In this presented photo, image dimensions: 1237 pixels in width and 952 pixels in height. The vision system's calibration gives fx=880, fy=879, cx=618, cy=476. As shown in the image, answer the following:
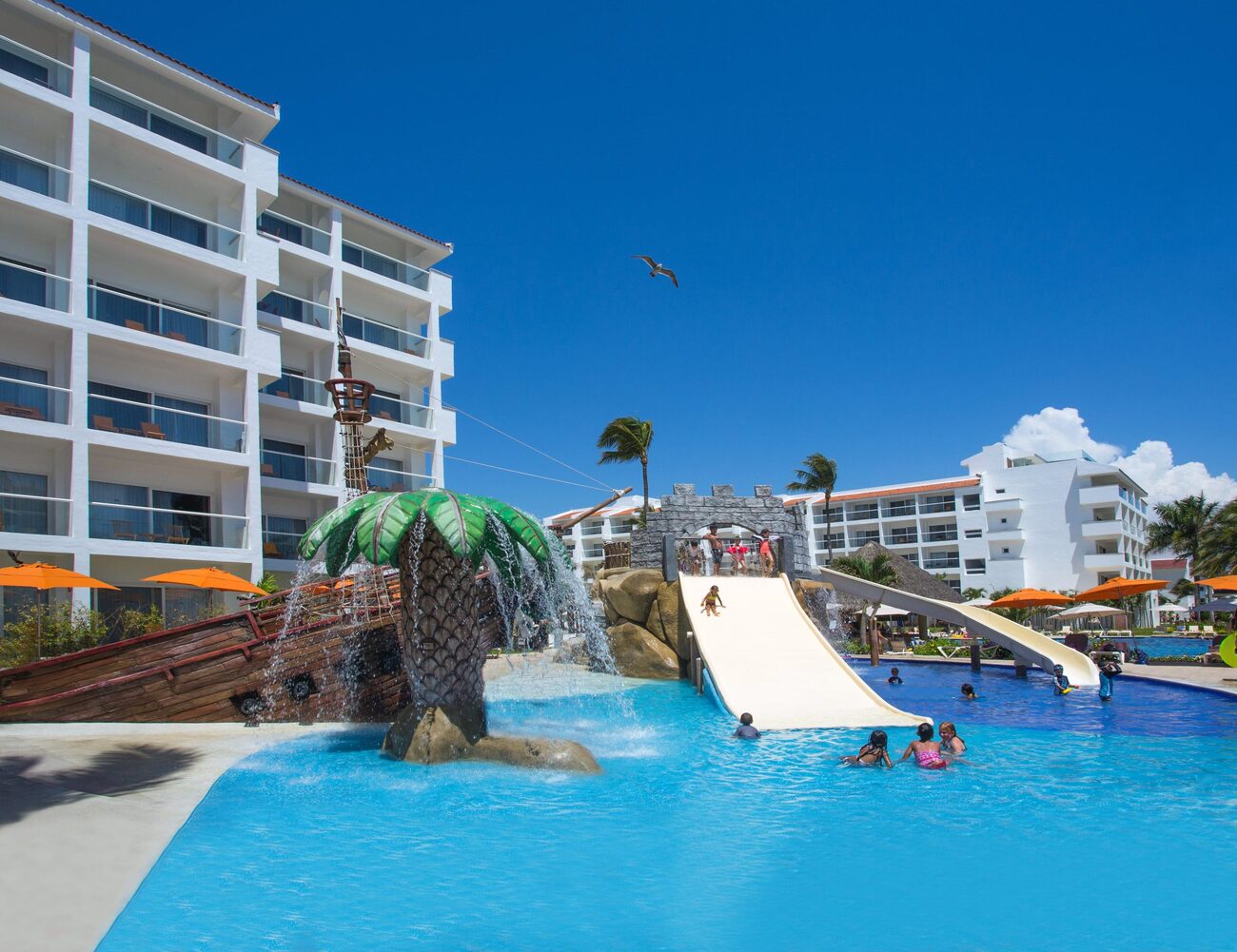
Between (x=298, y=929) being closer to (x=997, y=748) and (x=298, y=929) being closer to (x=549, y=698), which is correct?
(x=997, y=748)

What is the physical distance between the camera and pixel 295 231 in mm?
30922

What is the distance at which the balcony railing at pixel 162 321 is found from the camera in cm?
2370

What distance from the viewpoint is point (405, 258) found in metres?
35.2

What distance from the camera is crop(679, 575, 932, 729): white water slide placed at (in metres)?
17.2

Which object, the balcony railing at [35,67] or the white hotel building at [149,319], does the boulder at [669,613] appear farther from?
the balcony railing at [35,67]

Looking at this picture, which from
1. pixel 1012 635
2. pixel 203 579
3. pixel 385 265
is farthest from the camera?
pixel 385 265

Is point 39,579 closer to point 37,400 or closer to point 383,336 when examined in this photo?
point 37,400

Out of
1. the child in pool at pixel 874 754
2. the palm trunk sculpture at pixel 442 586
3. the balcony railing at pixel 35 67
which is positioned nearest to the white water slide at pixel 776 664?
the child in pool at pixel 874 754

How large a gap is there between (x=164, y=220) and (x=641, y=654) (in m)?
18.8

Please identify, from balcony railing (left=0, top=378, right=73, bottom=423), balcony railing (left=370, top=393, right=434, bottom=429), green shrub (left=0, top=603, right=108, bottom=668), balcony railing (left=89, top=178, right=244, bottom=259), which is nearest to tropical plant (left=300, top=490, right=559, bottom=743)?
green shrub (left=0, top=603, right=108, bottom=668)

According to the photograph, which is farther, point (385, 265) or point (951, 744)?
point (385, 265)

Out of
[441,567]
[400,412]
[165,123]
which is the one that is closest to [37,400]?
[165,123]

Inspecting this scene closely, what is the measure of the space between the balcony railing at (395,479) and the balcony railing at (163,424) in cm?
600

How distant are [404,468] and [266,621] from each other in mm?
17449
